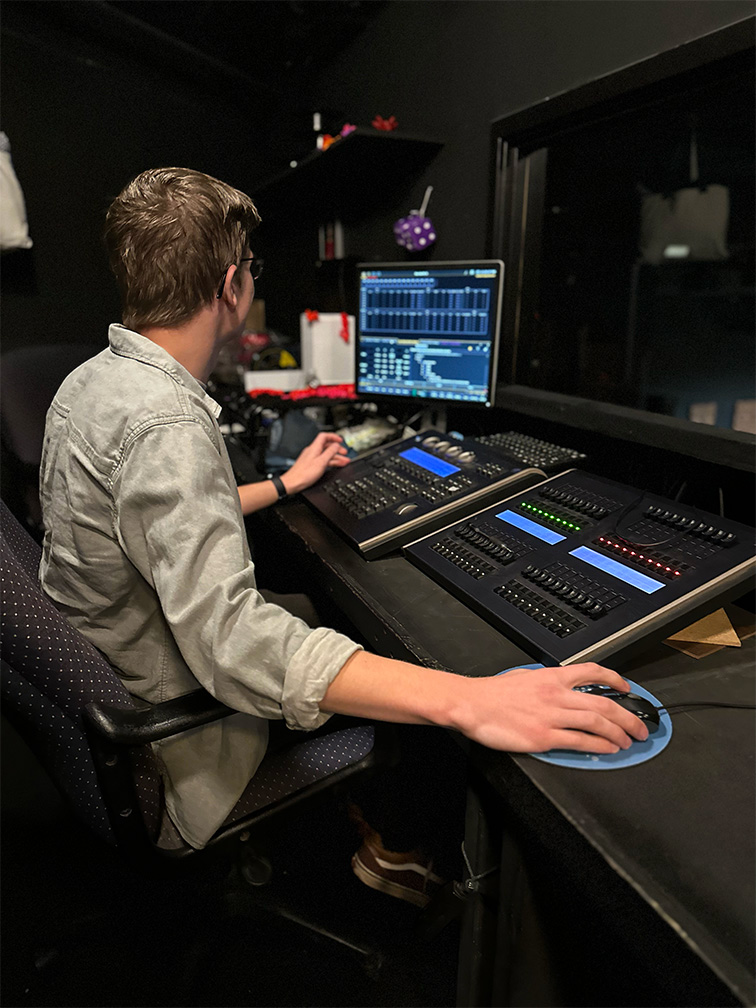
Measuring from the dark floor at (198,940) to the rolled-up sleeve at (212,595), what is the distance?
85cm

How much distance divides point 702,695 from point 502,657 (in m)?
0.23

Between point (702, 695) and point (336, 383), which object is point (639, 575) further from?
point (336, 383)

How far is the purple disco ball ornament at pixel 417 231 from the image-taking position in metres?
2.13

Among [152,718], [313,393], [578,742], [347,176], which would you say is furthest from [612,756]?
[347,176]

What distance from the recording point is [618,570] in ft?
2.86

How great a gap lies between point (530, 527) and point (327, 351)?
150 cm

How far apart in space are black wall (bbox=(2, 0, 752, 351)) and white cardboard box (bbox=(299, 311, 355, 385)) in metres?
0.43

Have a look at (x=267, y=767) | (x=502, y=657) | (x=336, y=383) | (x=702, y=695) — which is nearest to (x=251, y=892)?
(x=267, y=767)

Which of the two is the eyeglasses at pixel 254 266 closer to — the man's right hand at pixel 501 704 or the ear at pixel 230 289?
the ear at pixel 230 289

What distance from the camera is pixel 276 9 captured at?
2676mm

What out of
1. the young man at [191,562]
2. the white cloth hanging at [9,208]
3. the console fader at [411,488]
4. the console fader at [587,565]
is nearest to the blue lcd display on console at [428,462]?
the console fader at [411,488]

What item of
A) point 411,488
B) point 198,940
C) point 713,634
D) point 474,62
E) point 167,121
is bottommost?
point 198,940

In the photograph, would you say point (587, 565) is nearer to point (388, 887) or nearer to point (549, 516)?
point (549, 516)

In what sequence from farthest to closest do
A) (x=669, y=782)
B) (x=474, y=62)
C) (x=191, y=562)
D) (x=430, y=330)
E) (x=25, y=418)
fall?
(x=25, y=418), (x=474, y=62), (x=430, y=330), (x=191, y=562), (x=669, y=782)
